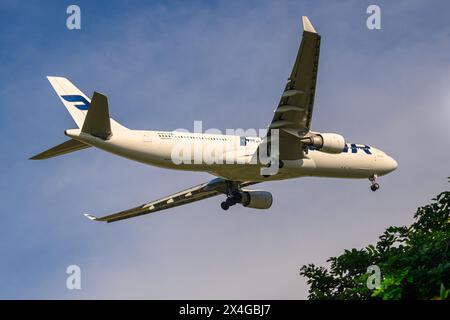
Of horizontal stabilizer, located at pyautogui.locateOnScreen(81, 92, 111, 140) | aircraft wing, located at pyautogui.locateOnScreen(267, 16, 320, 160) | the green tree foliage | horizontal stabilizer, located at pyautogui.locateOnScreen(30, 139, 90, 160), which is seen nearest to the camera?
the green tree foliage

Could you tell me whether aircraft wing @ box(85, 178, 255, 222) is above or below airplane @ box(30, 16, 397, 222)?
below

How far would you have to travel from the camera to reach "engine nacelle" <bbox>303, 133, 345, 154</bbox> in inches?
1576

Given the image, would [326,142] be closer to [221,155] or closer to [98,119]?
[221,155]

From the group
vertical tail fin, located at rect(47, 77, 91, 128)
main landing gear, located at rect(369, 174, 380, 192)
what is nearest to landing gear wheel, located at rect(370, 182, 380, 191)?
main landing gear, located at rect(369, 174, 380, 192)

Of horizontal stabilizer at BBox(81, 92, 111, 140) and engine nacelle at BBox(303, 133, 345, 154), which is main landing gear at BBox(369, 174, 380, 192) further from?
horizontal stabilizer at BBox(81, 92, 111, 140)

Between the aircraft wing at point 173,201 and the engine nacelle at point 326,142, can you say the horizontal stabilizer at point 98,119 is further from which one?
the aircraft wing at point 173,201

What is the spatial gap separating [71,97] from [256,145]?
37.3 ft

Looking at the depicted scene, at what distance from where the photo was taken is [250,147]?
41.6 m

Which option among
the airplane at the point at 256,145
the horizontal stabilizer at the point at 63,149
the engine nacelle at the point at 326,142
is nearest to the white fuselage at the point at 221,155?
the airplane at the point at 256,145

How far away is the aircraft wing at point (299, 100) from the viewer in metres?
33.9

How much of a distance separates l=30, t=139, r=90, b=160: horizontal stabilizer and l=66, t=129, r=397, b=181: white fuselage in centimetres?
90

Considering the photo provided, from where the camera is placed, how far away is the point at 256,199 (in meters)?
47.1

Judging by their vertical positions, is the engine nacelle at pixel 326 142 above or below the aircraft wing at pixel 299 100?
below

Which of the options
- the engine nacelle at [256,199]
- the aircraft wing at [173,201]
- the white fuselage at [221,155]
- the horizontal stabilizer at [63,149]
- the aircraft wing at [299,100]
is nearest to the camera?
the aircraft wing at [299,100]
